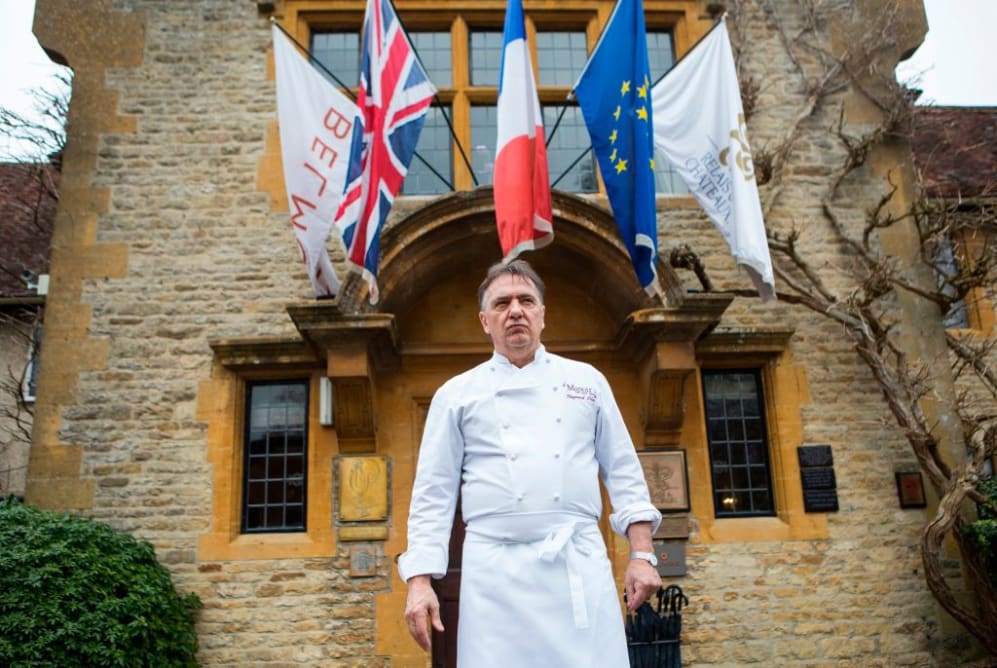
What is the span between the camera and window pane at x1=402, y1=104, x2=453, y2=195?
772 cm

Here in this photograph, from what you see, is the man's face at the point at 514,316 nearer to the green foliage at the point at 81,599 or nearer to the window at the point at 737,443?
the green foliage at the point at 81,599

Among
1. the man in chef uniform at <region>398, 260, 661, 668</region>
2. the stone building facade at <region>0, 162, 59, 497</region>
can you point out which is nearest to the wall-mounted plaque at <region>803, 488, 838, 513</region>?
the man in chef uniform at <region>398, 260, 661, 668</region>

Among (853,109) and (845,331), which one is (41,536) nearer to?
(845,331)

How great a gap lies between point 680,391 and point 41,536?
4.81 metres

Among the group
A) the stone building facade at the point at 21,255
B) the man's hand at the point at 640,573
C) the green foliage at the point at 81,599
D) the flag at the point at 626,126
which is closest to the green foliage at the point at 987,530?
the flag at the point at 626,126

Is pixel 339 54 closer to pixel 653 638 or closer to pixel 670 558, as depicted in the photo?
pixel 670 558

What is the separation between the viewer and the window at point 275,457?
22.5 feet

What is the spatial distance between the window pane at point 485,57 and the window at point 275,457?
11.2 feet

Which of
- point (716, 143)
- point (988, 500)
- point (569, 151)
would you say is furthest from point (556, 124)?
point (988, 500)

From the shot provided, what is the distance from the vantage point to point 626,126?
19.7ft

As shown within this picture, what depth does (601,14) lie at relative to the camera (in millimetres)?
8156

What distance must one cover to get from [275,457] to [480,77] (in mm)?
4082

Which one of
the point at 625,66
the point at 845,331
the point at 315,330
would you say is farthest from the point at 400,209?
the point at 845,331

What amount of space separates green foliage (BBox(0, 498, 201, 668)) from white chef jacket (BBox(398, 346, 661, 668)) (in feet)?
12.0
